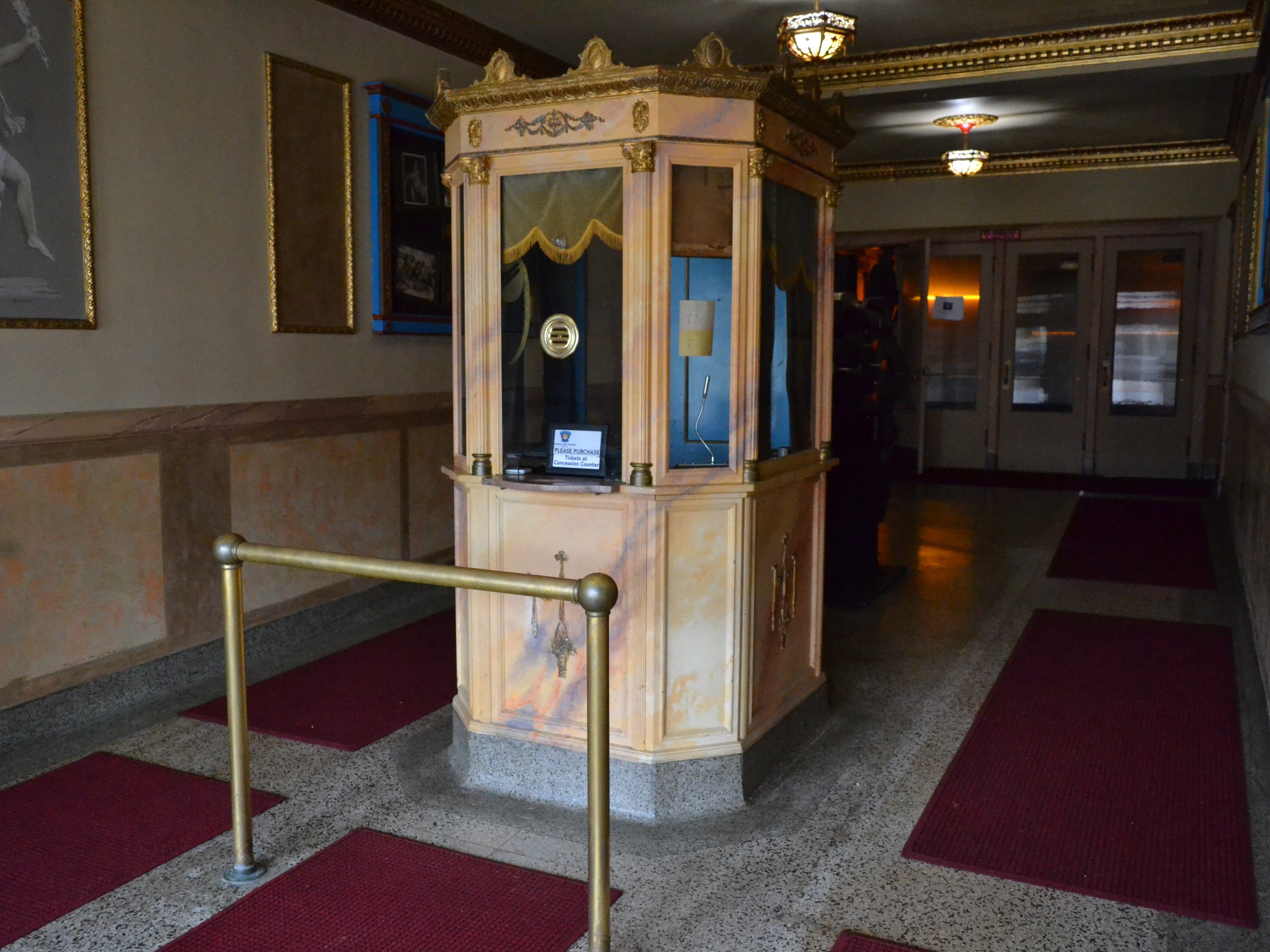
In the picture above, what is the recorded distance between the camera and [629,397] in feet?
10.2

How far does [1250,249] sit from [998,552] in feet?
8.04

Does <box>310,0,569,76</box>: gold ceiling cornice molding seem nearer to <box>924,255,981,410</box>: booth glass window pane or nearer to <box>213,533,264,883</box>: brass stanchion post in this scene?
<box>213,533,264,883</box>: brass stanchion post

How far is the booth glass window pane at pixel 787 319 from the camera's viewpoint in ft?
10.8

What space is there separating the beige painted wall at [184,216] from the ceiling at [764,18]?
1.09 metres

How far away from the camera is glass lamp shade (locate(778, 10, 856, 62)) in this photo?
5.28 metres

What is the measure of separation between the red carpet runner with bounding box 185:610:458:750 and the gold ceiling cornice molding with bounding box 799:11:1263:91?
3.96m

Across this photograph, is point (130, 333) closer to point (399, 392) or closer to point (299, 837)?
point (399, 392)

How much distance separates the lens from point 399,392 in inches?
219

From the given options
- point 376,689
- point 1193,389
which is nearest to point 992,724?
point 376,689

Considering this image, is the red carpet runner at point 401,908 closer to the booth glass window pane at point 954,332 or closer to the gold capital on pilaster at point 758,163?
the gold capital on pilaster at point 758,163

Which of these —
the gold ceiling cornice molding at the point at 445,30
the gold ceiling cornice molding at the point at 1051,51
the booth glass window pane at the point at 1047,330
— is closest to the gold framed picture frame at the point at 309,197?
the gold ceiling cornice molding at the point at 445,30

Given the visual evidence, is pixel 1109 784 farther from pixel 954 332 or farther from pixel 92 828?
pixel 954 332

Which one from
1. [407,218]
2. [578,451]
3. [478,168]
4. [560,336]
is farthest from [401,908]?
[407,218]

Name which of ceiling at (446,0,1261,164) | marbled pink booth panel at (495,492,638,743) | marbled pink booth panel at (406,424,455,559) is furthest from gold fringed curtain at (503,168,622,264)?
ceiling at (446,0,1261,164)
